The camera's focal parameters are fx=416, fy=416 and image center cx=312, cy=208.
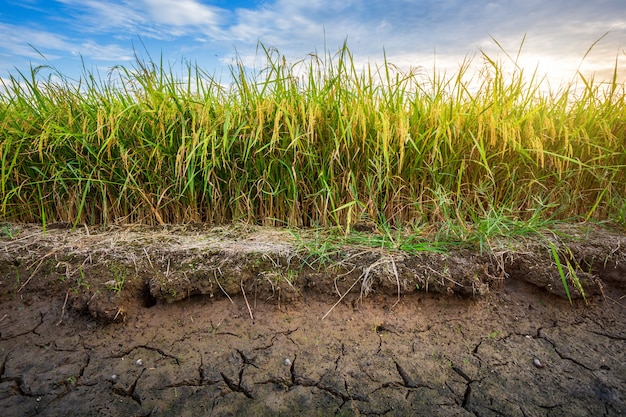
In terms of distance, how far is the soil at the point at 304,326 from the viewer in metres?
1.54

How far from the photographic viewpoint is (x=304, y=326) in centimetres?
184

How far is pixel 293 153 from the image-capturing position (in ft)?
8.11

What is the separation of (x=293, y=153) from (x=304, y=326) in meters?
1.06

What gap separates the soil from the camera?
1.54 meters

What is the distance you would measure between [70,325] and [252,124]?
1.40 meters

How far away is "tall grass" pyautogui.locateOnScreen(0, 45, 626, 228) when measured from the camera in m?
2.43

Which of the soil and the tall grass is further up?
the tall grass

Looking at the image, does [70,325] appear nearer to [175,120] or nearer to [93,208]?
[93,208]

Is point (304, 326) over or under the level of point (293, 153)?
→ under

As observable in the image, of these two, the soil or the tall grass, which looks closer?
the soil

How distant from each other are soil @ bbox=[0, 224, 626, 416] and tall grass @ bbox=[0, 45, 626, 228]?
334 millimetres

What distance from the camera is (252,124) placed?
246 centimetres

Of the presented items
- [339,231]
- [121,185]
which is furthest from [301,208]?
[121,185]

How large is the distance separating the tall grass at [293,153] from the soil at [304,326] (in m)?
0.33
